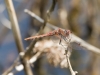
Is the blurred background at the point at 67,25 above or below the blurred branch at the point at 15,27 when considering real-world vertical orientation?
below

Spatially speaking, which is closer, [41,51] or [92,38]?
[41,51]

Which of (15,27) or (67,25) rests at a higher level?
(15,27)

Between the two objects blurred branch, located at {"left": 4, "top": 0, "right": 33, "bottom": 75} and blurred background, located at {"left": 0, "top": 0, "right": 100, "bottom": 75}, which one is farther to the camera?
blurred background, located at {"left": 0, "top": 0, "right": 100, "bottom": 75}

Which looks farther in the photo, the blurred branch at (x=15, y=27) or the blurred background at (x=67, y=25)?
the blurred background at (x=67, y=25)

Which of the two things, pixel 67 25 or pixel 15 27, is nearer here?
pixel 15 27

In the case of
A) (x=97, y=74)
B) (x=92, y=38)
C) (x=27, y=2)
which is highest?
(x=27, y=2)

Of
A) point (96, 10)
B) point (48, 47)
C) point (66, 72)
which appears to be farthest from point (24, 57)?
point (66, 72)

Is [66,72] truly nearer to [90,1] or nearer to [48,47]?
[90,1]

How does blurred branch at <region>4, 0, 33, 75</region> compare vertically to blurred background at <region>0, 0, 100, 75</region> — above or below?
above
